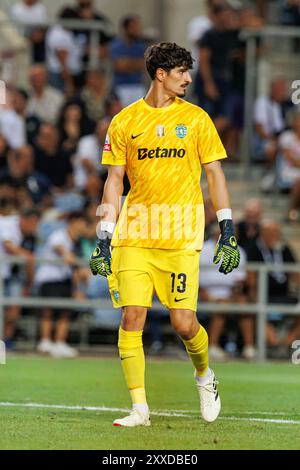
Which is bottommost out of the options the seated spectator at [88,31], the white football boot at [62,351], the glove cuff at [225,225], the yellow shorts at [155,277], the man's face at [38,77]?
the white football boot at [62,351]

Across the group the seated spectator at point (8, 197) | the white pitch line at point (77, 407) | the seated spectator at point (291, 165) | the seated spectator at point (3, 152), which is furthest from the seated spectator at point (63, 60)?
the white pitch line at point (77, 407)

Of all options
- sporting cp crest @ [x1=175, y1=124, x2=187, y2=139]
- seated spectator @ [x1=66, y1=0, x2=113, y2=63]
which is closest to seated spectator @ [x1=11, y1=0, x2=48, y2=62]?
seated spectator @ [x1=66, y1=0, x2=113, y2=63]

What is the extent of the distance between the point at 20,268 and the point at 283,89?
5195mm

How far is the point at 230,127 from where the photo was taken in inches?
747

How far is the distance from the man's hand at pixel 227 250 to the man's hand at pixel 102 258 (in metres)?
0.76

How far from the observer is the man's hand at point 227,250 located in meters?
8.79

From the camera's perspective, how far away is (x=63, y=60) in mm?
19953

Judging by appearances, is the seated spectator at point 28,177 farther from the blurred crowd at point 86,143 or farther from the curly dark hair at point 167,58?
the curly dark hair at point 167,58

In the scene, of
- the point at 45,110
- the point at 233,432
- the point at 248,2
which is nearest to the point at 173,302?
the point at 233,432

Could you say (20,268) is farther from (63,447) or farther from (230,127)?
(63,447)

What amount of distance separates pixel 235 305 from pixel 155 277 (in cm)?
755

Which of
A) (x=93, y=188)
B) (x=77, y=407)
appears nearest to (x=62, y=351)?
(x=93, y=188)

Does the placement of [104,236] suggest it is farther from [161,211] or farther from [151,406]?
[151,406]

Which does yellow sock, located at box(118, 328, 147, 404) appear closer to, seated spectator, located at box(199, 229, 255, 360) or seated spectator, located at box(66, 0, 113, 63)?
seated spectator, located at box(199, 229, 255, 360)
